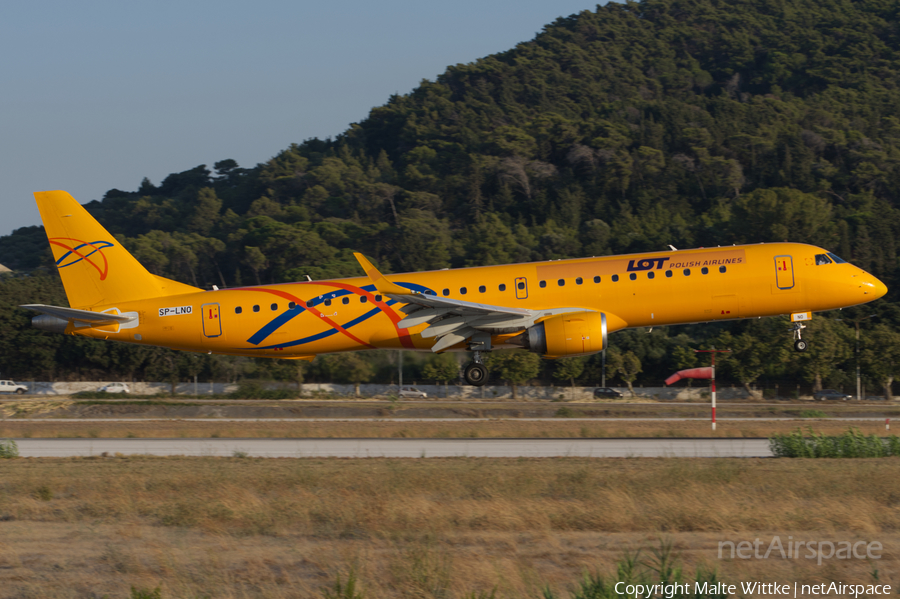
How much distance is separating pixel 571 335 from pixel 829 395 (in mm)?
60814

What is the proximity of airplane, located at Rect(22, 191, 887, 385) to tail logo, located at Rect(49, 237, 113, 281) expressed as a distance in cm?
10

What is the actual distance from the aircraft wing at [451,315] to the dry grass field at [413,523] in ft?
18.5

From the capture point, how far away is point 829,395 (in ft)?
261

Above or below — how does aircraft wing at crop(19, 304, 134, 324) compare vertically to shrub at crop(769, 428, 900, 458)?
above

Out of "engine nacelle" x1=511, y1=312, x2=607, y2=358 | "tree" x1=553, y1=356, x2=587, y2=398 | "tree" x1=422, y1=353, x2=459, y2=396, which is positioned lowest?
"tree" x1=553, y1=356, x2=587, y2=398

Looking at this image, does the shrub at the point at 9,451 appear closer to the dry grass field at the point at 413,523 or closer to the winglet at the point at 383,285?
the dry grass field at the point at 413,523

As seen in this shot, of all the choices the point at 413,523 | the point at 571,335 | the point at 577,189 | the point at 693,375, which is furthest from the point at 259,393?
the point at 577,189

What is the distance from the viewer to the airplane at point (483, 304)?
1130 inches

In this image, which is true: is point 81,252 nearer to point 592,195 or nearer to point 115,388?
point 115,388

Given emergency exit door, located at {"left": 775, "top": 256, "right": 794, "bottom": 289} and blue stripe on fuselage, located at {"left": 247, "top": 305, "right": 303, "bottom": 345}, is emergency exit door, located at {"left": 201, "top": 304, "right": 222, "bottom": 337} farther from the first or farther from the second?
emergency exit door, located at {"left": 775, "top": 256, "right": 794, "bottom": 289}

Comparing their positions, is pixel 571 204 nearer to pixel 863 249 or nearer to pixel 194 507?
pixel 863 249

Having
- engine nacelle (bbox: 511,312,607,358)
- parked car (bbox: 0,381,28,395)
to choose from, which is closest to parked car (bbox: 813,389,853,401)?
engine nacelle (bbox: 511,312,607,358)

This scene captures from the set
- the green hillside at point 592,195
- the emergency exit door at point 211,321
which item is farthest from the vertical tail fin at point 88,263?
the green hillside at point 592,195

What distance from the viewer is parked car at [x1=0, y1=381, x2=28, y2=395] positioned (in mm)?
81188
